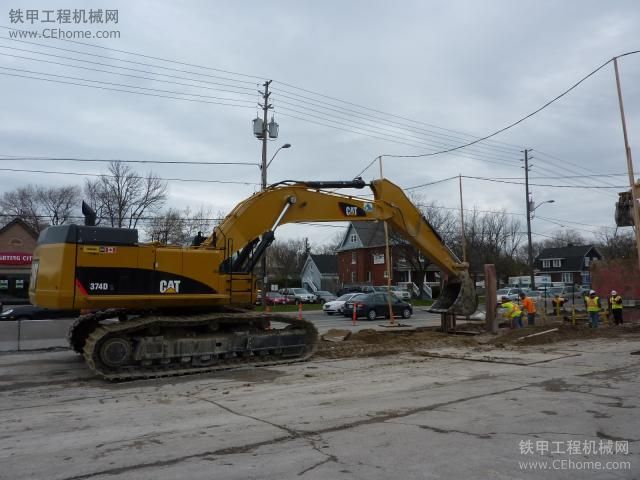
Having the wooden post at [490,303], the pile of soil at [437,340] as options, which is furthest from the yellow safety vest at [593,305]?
the wooden post at [490,303]

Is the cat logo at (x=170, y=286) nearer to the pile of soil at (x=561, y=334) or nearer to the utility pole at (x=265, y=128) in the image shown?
the pile of soil at (x=561, y=334)

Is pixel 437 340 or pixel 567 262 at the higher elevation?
pixel 567 262

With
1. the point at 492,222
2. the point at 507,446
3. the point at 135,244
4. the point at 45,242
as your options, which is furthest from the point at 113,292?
the point at 492,222

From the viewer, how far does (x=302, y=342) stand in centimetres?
1295

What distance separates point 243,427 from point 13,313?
15.5 m

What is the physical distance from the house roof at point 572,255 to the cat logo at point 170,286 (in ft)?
282

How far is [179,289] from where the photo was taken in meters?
11.1

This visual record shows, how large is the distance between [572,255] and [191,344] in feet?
289

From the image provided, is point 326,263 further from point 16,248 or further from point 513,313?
point 513,313

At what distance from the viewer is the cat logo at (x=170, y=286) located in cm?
1091

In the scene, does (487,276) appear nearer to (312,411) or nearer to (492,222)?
(312,411)

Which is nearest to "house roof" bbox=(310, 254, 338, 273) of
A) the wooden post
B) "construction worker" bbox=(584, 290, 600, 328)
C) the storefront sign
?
the storefront sign

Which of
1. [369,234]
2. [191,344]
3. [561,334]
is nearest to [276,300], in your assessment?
[369,234]

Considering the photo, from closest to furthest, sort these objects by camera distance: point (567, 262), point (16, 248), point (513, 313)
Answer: point (513, 313) < point (16, 248) < point (567, 262)
